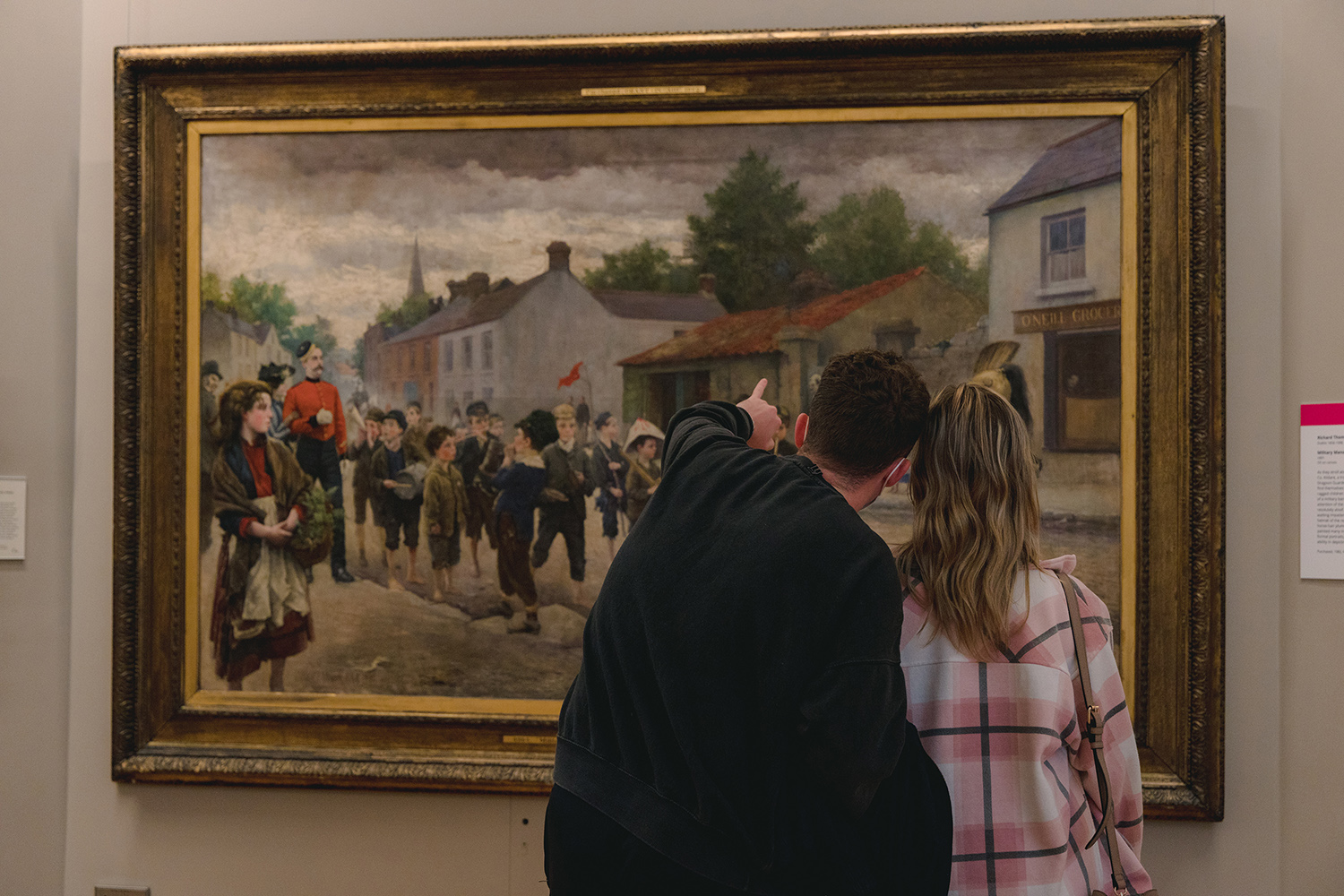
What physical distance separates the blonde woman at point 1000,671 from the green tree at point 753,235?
1.21 m

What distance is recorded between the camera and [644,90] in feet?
9.86

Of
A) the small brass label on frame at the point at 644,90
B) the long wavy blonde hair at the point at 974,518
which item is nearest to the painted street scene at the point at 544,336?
the small brass label on frame at the point at 644,90

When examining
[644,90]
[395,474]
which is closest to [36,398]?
[395,474]

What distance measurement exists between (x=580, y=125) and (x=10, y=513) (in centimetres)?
264

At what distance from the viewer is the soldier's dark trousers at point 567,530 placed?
305 centimetres

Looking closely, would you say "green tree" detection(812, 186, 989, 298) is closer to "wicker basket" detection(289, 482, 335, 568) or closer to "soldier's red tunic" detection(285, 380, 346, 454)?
"soldier's red tunic" detection(285, 380, 346, 454)

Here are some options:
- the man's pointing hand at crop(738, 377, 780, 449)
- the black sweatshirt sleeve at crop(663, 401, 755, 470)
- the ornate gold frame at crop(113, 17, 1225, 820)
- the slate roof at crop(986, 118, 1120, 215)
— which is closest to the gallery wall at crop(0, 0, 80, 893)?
the ornate gold frame at crop(113, 17, 1225, 820)

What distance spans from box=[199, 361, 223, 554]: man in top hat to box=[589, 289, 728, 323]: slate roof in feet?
4.89

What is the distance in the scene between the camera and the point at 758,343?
299 centimetres

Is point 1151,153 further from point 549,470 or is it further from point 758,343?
point 549,470

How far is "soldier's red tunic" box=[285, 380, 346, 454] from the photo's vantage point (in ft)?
10.2

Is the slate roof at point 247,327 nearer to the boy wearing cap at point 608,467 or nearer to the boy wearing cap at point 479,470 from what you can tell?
the boy wearing cap at point 479,470

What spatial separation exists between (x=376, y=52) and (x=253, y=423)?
1.45 m

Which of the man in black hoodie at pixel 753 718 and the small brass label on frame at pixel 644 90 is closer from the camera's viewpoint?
the man in black hoodie at pixel 753 718
